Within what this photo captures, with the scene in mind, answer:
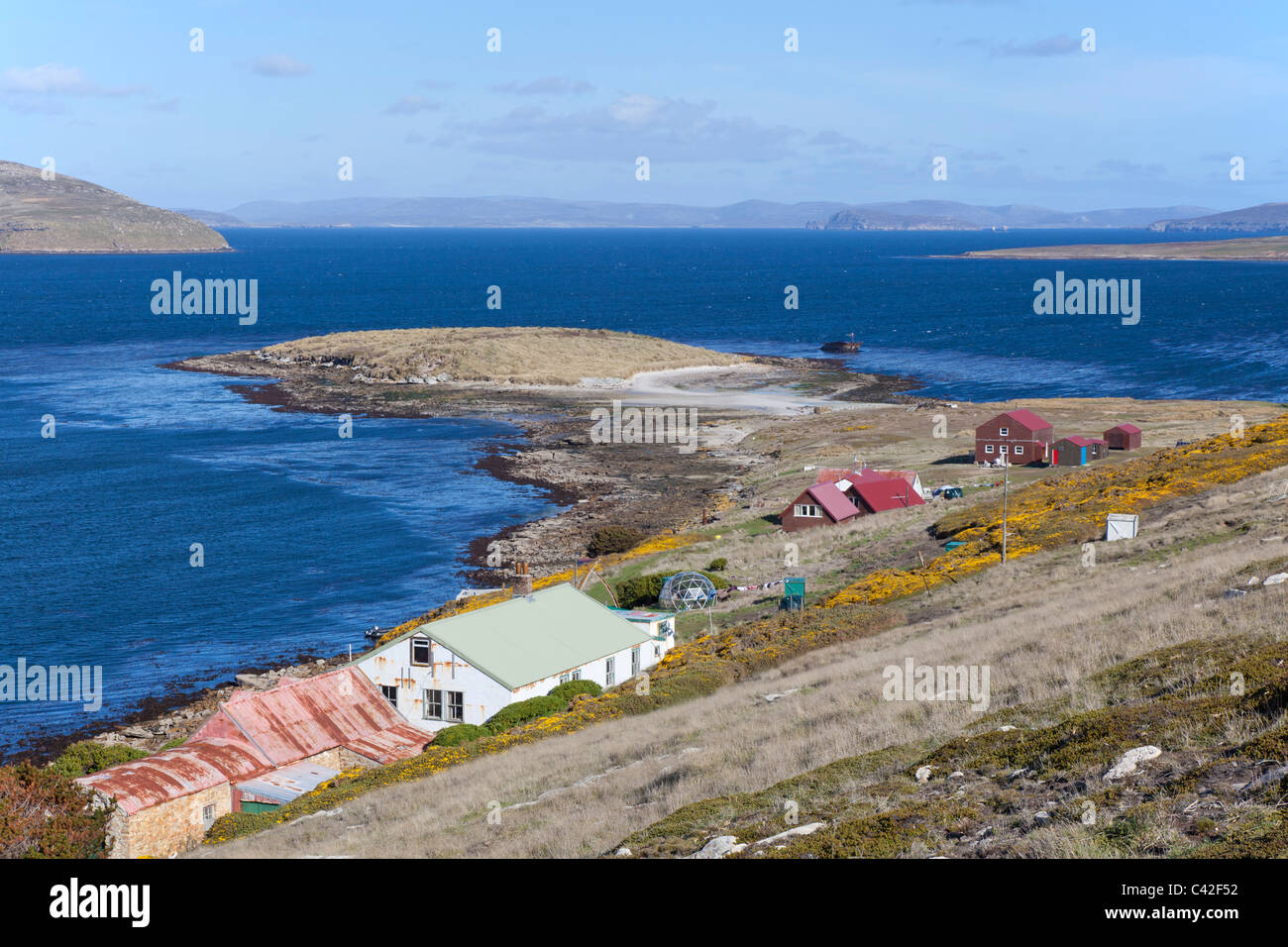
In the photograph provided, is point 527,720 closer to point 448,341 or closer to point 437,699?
point 437,699

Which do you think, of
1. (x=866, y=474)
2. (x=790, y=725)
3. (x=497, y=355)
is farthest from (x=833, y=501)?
(x=497, y=355)

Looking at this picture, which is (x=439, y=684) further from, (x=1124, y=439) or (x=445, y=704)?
(x=1124, y=439)

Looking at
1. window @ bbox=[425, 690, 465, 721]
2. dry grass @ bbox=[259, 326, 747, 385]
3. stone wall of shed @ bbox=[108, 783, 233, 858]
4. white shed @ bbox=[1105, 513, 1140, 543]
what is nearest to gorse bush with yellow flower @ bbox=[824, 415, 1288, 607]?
white shed @ bbox=[1105, 513, 1140, 543]

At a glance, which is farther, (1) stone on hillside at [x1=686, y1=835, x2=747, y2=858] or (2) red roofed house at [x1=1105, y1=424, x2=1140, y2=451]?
(2) red roofed house at [x1=1105, y1=424, x2=1140, y2=451]

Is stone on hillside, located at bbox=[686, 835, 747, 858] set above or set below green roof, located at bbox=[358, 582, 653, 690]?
above

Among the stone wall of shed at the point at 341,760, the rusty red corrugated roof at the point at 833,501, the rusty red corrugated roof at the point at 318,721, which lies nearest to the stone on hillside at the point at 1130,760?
the rusty red corrugated roof at the point at 318,721

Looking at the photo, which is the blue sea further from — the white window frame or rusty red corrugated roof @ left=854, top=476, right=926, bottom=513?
rusty red corrugated roof @ left=854, top=476, right=926, bottom=513
